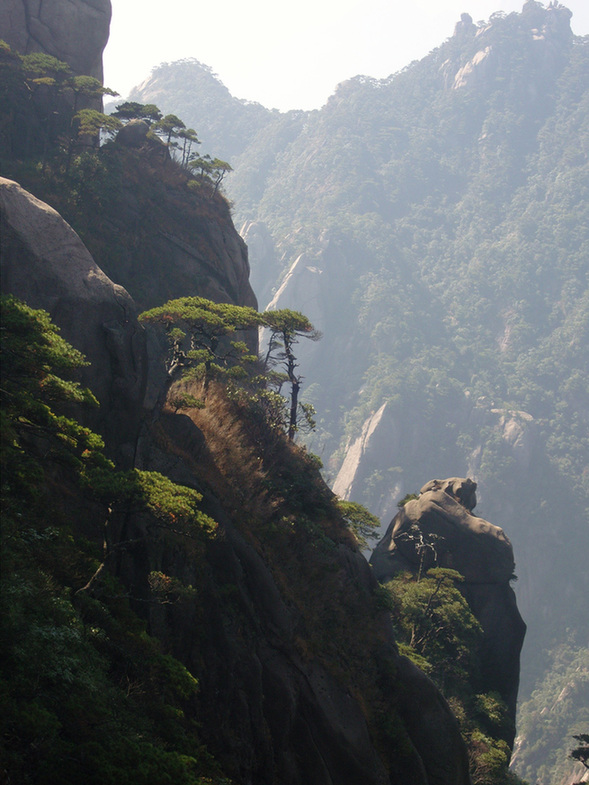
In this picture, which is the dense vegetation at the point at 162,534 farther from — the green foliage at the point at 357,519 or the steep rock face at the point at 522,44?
the steep rock face at the point at 522,44

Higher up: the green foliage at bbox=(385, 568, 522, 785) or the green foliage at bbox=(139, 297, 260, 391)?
the green foliage at bbox=(139, 297, 260, 391)

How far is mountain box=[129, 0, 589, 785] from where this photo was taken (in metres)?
98.2

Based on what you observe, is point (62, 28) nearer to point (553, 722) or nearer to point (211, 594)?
point (211, 594)

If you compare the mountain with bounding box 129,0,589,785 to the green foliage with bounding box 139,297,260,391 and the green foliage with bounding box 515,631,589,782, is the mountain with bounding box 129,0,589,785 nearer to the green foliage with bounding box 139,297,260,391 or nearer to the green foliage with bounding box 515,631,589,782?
the green foliage with bounding box 515,631,589,782

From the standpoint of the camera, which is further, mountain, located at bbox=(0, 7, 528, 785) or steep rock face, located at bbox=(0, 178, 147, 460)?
steep rock face, located at bbox=(0, 178, 147, 460)

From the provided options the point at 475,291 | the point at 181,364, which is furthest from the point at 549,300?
the point at 181,364

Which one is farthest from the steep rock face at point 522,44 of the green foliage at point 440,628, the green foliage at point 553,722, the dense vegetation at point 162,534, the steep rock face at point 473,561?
the green foliage at point 440,628

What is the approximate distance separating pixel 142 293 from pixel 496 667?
20.4 meters

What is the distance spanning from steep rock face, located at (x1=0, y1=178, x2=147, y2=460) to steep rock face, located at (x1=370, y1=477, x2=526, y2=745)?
1732cm

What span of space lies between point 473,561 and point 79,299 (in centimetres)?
2211

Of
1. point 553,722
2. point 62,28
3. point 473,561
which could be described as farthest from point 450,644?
point 553,722

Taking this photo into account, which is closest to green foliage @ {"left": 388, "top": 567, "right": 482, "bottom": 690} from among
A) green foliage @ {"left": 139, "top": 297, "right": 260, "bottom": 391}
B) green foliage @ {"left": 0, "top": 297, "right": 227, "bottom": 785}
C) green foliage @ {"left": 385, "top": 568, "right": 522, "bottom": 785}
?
green foliage @ {"left": 385, "top": 568, "right": 522, "bottom": 785}

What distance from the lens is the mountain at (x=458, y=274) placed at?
98188mm

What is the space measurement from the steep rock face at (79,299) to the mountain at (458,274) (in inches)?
2621
